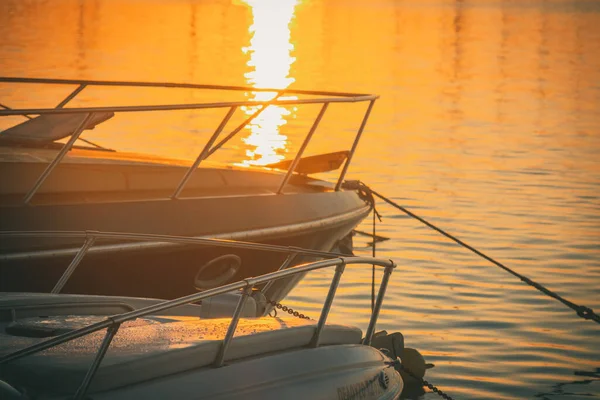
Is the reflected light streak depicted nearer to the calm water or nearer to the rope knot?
the calm water

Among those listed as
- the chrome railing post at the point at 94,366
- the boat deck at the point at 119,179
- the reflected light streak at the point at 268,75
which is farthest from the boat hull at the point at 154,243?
the reflected light streak at the point at 268,75

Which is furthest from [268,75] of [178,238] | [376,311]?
[376,311]

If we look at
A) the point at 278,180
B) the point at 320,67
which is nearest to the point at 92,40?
the point at 320,67

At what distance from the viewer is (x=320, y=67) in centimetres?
3984

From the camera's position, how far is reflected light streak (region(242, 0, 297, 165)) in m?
21.4

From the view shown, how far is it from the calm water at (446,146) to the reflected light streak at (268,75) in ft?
0.35

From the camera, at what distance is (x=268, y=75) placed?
36250 mm

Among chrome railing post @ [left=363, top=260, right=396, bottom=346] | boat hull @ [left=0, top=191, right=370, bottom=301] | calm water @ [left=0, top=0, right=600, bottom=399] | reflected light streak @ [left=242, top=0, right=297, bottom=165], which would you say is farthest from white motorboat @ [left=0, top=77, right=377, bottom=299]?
reflected light streak @ [left=242, top=0, right=297, bottom=165]

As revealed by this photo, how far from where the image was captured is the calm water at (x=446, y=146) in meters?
10.7

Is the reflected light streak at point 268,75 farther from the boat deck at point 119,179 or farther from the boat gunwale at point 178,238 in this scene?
the boat gunwale at point 178,238

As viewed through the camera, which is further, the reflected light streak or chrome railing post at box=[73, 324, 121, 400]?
the reflected light streak

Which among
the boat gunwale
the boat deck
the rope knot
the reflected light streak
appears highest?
the reflected light streak

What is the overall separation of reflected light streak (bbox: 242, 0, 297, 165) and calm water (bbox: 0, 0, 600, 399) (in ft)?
0.35

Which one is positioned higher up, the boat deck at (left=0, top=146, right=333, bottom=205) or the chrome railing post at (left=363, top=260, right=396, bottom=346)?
the boat deck at (left=0, top=146, right=333, bottom=205)
